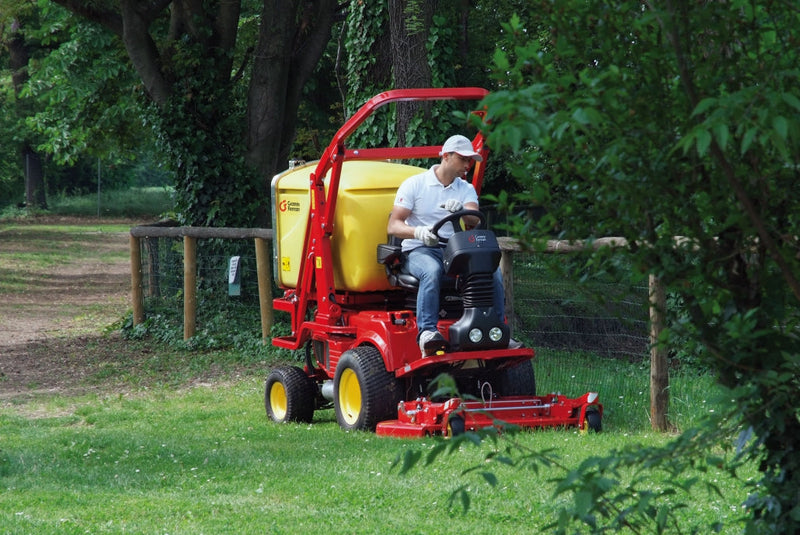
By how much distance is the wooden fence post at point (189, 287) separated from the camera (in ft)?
44.2

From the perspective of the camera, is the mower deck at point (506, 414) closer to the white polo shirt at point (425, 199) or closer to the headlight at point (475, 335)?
the headlight at point (475, 335)

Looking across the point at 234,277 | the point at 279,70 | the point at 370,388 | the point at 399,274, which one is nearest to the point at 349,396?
the point at 370,388

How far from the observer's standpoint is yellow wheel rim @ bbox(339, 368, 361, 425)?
26.2 ft

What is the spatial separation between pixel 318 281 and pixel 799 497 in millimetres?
5790

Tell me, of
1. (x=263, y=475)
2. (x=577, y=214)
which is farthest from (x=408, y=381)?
(x=577, y=214)

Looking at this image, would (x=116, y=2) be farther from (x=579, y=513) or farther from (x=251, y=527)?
(x=579, y=513)

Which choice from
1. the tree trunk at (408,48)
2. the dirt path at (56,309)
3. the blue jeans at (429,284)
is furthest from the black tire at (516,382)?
the dirt path at (56,309)

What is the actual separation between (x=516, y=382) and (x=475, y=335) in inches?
31.2

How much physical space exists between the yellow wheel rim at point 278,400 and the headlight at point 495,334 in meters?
2.15

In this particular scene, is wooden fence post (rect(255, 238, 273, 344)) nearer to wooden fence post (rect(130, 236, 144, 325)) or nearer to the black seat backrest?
wooden fence post (rect(130, 236, 144, 325))

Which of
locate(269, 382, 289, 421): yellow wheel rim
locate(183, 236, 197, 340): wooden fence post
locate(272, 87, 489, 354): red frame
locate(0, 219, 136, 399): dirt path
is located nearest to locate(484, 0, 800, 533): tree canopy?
locate(272, 87, 489, 354): red frame

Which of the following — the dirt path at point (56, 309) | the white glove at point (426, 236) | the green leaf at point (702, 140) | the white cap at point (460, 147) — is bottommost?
the dirt path at point (56, 309)

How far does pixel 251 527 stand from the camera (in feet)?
16.8

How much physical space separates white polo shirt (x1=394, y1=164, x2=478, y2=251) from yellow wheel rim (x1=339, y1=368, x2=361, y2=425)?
3.47 feet
